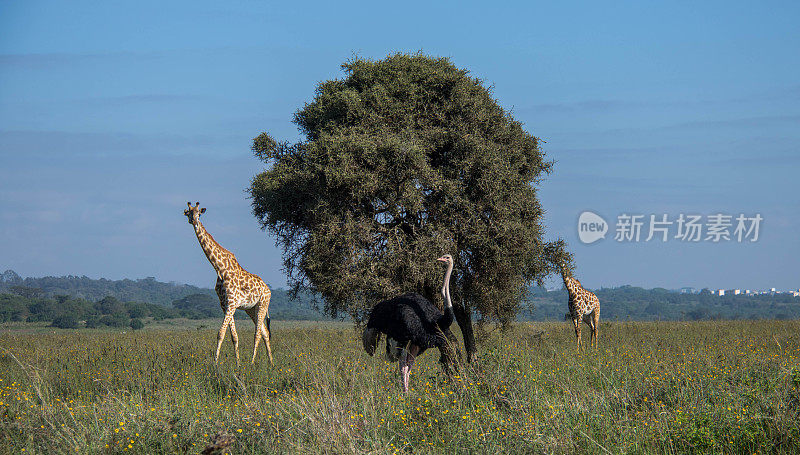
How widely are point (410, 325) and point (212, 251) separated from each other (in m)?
9.01

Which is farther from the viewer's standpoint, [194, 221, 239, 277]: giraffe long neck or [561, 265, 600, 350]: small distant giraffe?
[561, 265, 600, 350]: small distant giraffe

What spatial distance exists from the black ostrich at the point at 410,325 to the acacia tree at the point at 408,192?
4537 mm

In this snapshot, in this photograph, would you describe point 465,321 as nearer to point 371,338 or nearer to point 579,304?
point 579,304

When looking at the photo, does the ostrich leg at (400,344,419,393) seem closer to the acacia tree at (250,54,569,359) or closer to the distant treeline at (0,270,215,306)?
the acacia tree at (250,54,569,359)

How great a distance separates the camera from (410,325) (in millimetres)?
12289

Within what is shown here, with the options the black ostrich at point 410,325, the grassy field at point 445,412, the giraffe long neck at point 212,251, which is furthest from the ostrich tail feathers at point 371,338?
the giraffe long neck at point 212,251

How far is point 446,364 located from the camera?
1336 centimetres

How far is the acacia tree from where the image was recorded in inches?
695

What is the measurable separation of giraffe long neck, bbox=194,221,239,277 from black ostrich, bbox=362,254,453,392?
25.7 ft

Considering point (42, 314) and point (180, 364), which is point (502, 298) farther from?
point (42, 314)

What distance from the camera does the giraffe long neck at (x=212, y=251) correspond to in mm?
19219

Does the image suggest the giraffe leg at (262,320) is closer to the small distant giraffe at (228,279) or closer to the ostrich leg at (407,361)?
the small distant giraffe at (228,279)

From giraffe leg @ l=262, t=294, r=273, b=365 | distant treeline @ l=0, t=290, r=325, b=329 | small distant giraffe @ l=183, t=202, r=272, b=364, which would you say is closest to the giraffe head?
small distant giraffe @ l=183, t=202, r=272, b=364

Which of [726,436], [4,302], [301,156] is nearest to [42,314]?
[4,302]
